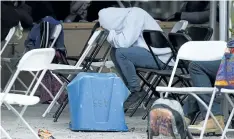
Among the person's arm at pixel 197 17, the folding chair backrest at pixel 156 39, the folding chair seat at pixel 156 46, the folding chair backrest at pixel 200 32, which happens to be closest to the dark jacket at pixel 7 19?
the folding chair seat at pixel 156 46

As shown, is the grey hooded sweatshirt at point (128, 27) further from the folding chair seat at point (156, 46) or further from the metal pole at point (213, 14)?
the metal pole at point (213, 14)

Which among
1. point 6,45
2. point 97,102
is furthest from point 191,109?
point 6,45

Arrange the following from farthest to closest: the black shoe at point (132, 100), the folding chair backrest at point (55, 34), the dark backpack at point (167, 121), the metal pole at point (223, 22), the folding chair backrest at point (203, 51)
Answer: the folding chair backrest at point (55, 34), the black shoe at point (132, 100), the metal pole at point (223, 22), the folding chair backrest at point (203, 51), the dark backpack at point (167, 121)

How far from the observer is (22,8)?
962 cm

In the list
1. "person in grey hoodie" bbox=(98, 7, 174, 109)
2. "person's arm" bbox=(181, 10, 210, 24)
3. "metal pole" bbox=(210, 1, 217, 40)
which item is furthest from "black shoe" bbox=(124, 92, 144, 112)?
"person's arm" bbox=(181, 10, 210, 24)

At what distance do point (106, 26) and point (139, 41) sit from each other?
370 millimetres

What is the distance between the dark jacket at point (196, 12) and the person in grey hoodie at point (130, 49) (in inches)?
68.5

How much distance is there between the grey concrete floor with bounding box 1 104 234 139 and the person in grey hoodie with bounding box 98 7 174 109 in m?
0.39

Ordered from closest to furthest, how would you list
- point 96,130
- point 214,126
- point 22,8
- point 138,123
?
point 214,126 < point 96,130 < point 138,123 < point 22,8

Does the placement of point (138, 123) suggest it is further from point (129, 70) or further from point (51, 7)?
point (51, 7)

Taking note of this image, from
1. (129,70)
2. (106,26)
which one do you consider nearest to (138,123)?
(129,70)

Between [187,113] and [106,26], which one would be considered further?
[106,26]

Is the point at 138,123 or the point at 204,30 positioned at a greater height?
the point at 204,30

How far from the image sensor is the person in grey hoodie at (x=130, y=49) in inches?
297
